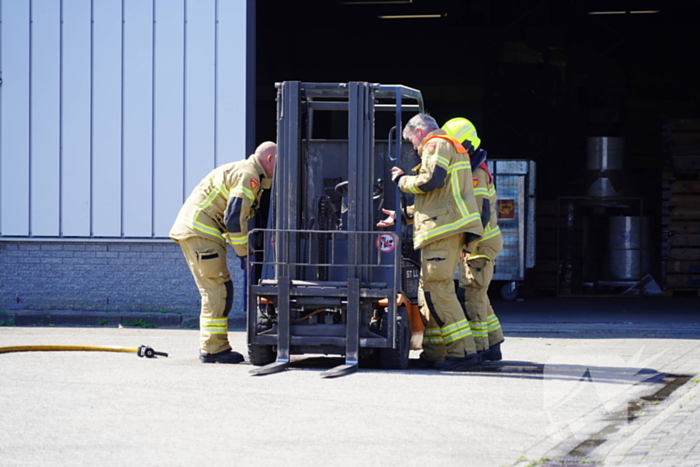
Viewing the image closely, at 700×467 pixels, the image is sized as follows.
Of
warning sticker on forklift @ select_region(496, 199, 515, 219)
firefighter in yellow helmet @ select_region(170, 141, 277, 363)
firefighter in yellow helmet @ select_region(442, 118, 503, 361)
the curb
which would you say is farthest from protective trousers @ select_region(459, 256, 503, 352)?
warning sticker on forklift @ select_region(496, 199, 515, 219)

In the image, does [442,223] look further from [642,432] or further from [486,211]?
[642,432]

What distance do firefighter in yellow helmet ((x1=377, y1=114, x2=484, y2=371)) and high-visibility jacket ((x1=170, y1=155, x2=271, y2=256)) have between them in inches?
46.2

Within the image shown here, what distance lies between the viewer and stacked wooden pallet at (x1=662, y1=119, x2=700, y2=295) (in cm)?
1781

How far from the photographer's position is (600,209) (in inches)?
778

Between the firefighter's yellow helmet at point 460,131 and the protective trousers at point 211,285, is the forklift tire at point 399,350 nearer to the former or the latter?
the protective trousers at point 211,285

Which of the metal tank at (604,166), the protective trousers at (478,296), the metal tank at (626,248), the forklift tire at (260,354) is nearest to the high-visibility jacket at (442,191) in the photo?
the protective trousers at (478,296)

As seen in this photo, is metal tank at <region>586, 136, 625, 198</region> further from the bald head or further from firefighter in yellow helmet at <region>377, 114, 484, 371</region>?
the bald head

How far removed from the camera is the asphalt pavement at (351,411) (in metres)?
5.15

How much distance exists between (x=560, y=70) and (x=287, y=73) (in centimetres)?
671

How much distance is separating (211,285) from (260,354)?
0.76m

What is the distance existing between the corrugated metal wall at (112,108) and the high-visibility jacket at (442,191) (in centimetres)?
521

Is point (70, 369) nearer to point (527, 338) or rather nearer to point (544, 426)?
point (544, 426)

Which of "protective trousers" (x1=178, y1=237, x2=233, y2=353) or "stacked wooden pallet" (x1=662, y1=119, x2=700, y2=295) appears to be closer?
"protective trousers" (x1=178, y1=237, x2=233, y2=353)

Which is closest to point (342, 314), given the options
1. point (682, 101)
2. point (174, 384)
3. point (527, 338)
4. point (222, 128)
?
point (174, 384)
